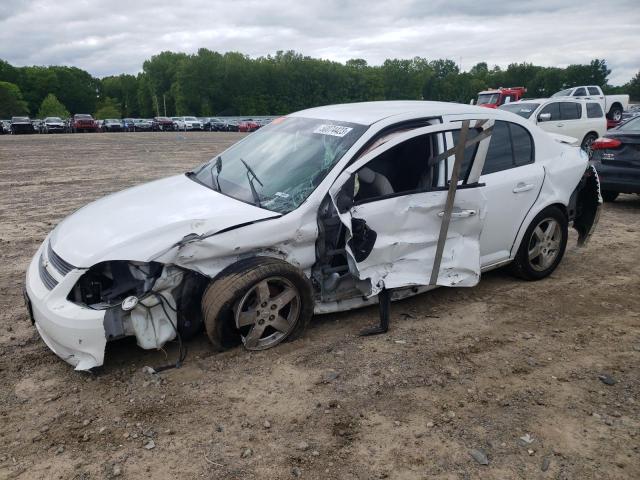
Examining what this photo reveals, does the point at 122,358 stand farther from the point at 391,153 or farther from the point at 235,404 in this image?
the point at 391,153

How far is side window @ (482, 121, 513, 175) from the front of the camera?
4.55 metres

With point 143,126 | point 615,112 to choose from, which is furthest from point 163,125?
point 615,112

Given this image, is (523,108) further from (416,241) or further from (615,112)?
(416,241)

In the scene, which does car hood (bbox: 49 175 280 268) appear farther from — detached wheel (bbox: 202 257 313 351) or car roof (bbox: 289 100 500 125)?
car roof (bbox: 289 100 500 125)

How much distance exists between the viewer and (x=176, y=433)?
2.93m

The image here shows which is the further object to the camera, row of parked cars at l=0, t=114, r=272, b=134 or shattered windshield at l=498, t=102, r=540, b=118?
row of parked cars at l=0, t=114, r=272, b=134

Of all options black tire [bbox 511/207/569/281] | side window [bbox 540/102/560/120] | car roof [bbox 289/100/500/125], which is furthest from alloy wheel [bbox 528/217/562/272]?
side window [bbox 540/102/560/120]

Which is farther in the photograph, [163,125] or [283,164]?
[163,125]

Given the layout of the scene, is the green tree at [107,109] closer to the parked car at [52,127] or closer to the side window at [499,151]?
the parked car at [52,127]

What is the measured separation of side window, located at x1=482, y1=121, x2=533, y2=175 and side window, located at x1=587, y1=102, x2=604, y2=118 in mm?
11286

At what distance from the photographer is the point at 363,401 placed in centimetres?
321

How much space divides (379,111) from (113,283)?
246 cm

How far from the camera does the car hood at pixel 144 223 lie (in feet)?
11.0

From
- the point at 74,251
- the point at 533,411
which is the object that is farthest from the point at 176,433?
the point at 533,411
